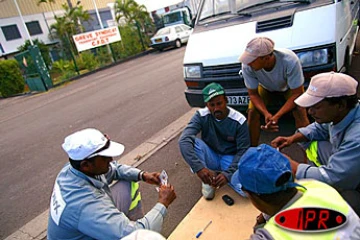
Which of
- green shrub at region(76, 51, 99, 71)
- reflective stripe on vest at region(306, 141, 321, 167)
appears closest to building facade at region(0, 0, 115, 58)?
green shrub at region(76, 51, 99, 71)

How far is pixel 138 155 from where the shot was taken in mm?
4090

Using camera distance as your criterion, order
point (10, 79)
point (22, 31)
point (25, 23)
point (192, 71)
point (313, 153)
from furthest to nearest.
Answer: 1. point (25, 23)
2. point (22, 31)
3. point (10, 79)
4. point (192, 71)
5. point (313, 153)

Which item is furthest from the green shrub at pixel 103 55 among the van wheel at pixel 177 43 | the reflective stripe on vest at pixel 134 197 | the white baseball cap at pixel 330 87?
the white baseball cap at pixel 330 87

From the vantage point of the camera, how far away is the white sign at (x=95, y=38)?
14.4 metres

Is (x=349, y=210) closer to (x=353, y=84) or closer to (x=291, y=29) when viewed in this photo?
(x=353, y=84)

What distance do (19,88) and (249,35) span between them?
13.1 metres

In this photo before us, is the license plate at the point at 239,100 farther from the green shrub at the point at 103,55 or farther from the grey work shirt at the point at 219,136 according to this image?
the green shrub at the point at 103,55

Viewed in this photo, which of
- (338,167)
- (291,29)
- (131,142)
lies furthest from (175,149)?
(338,167)

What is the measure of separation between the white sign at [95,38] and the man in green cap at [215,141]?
13229 mm

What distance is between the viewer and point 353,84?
1.66 m

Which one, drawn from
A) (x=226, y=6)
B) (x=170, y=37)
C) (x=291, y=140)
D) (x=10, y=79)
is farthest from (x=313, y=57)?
(x=170, y=37)

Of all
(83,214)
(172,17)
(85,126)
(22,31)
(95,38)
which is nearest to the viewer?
(83,214)

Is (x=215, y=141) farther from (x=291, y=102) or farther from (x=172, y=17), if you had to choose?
(x=172, y=17)

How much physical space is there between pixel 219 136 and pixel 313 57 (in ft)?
4.37
